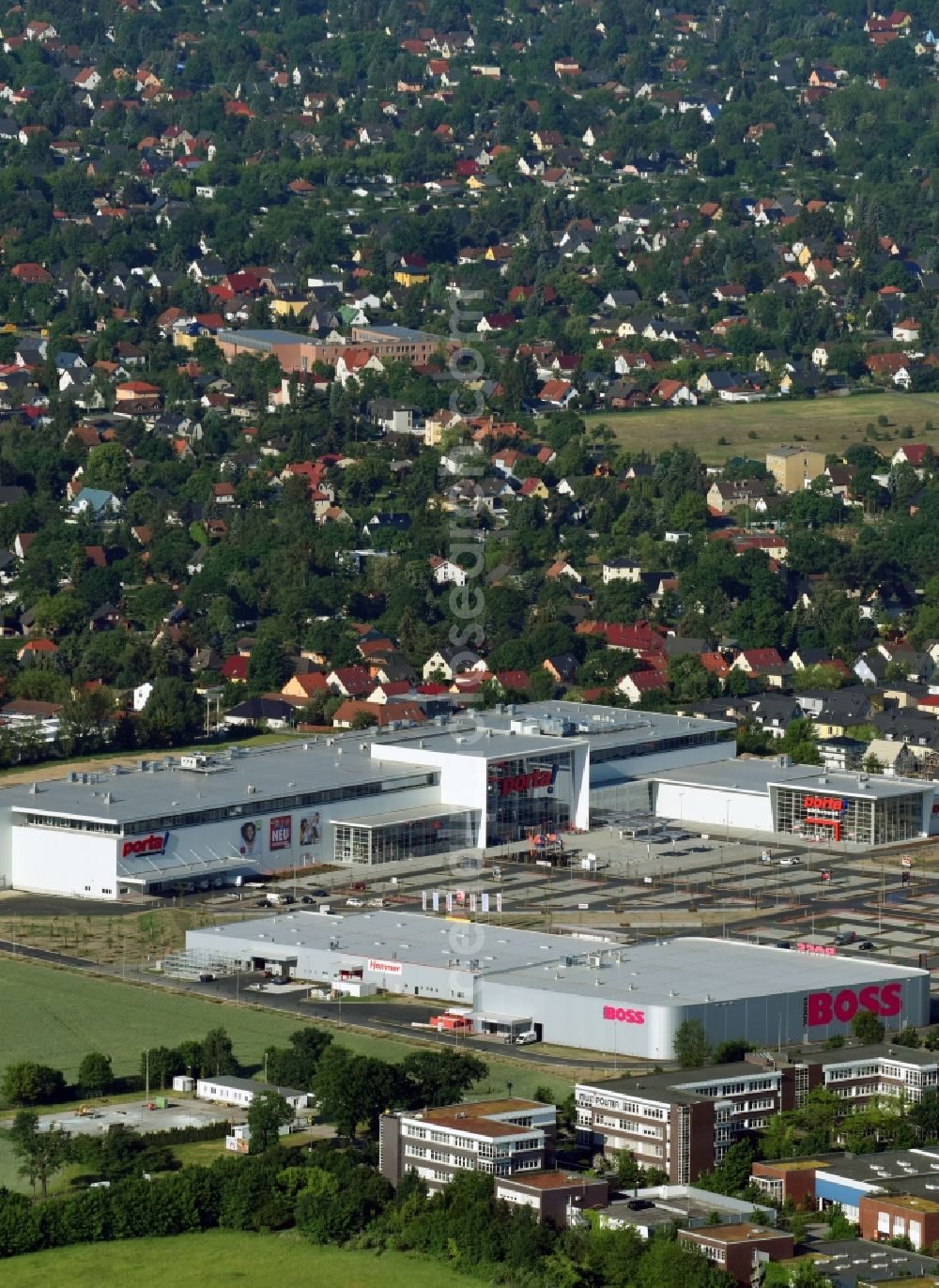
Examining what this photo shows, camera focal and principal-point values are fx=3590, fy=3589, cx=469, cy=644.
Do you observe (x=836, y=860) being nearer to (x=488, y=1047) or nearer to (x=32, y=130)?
(x=488, y=1047)

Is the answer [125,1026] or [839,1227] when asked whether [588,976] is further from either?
[839,1227]

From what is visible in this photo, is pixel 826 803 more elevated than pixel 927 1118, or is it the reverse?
pixel 826 803

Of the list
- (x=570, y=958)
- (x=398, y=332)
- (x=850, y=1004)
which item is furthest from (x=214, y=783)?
(x=398, y=332)

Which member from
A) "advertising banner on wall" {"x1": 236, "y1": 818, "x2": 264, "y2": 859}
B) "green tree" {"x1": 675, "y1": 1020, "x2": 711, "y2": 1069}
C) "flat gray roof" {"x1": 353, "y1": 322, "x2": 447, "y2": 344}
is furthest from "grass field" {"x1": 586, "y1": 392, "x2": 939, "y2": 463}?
"green tree" {"x1": 675, "y1": 1020, "x2": 711, "y2": 1069}

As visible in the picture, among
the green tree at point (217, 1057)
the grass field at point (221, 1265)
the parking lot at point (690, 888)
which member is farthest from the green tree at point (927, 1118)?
the parking lot at point (690, 888)

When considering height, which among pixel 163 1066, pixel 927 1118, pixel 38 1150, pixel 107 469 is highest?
pixel 107 469

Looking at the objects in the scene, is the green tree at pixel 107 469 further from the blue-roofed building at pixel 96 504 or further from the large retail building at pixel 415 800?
the large retail building at pixel 415 800

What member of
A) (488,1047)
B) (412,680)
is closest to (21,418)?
(412,680)
